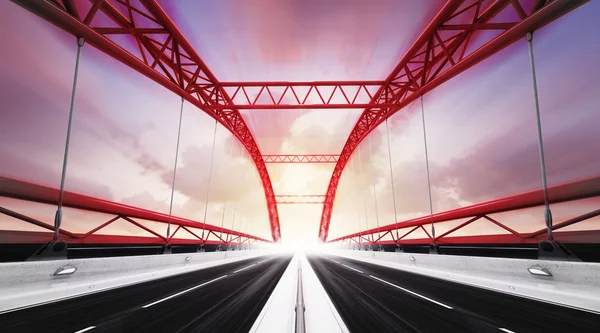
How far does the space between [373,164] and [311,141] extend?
12.6 metres

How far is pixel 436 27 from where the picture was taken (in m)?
10.8

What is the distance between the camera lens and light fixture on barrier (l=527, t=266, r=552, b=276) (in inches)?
215

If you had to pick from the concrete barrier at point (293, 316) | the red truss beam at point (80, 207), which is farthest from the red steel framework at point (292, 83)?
the concrete barrier at point (293, 316)

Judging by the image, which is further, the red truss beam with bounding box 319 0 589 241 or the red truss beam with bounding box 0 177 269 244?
the red truss beam with bounding box 319 0 589 241

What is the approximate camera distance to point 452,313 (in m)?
4.20

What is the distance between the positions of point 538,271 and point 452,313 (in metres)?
3.37

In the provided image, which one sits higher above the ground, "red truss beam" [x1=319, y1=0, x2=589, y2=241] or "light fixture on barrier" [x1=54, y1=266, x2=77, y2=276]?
"red truss beam" [x1=319, y1=0, x2=589, y2=241]

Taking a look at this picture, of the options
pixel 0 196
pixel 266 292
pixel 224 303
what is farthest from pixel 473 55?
pixel 0 196

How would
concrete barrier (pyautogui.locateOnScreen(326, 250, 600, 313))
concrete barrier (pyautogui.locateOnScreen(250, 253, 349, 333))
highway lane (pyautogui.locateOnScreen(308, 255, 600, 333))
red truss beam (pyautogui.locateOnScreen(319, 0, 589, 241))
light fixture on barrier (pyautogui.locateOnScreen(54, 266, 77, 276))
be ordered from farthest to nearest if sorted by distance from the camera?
red truss beam (pyautogui.locateOnScreen(319, 0, 589, 241)), light fixture on barrier (pyautogui.locateOnScreen(54, 266, 77, 276)), concrete barrier (pyautogui.locateOnScreen(326, 250, 600, 313)), highway lane (pyautogui.locateOnScreen(308, 255, 600, 333)), concrete barrier (pyautogui.locateOnScreen(250, 253, 349, 333))

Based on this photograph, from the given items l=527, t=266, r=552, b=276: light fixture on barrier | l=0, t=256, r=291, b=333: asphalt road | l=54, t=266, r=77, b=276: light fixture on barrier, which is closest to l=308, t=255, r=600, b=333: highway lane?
l=527, t=266, r=552, b=276: light fixture on barrier

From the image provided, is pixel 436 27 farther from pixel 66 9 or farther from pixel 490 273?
pixel 66 9

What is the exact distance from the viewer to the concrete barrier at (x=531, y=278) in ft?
15.2

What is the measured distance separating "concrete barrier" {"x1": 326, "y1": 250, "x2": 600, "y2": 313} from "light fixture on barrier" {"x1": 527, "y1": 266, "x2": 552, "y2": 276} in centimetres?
6

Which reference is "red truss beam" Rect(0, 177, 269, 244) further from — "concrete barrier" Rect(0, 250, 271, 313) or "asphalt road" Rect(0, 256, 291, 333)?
"asphalt road" Rect(0, 256, 291, 333)
